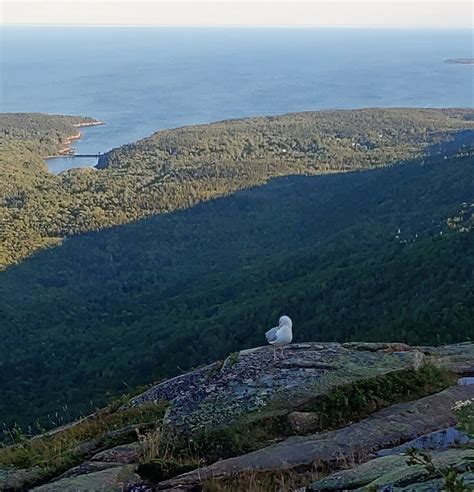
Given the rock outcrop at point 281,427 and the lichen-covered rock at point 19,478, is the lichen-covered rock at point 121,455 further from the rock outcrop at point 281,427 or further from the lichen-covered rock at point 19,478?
the lichen-covered rock at point 19,478

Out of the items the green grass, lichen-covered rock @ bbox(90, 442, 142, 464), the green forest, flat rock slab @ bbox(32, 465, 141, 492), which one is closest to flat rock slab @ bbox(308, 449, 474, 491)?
flat rock slab @ bbox(32, 465, 141, 492)

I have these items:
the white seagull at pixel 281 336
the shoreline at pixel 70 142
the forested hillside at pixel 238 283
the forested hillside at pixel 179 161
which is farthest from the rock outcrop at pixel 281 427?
the shoreline at pixel 70 142

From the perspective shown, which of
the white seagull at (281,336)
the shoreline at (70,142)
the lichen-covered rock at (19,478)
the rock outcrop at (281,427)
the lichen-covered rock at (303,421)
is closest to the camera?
the rock outcrop at (281,427)

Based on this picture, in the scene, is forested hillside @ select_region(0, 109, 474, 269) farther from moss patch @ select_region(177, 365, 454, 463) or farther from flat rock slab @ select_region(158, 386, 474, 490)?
flat rock slab @ select_region(158, 386, 474, 490)

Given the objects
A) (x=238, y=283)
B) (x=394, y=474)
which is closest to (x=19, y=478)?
(x=394, y=474)

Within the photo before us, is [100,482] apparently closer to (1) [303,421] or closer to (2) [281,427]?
(2) [281,427]

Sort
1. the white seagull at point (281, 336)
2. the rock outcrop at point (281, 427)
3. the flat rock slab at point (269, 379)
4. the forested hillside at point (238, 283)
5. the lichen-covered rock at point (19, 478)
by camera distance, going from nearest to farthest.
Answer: the rock outcrop at point (281, 427), the lichen-covered rock at point (19, 478), the flat rock slab at point (269, 379), the white seagull at point (281, 336), the forested hillside at point (238, 283)
